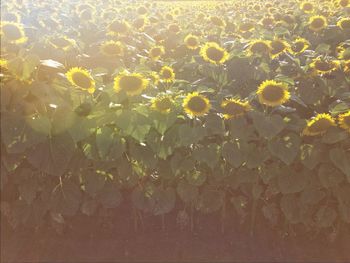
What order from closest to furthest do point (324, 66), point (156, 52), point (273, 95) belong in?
point (273, 95) < point (324, 66) < point (156, 52)

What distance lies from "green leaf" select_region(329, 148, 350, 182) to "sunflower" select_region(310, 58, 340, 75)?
96 cm

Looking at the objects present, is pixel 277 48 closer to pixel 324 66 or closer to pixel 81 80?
pixel 324 66

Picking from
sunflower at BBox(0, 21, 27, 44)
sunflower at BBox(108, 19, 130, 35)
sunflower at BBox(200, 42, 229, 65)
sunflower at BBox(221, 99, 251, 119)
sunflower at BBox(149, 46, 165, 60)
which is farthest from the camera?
sunflower at BBox(108, 19, 130, 35)

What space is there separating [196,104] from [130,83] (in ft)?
1.58

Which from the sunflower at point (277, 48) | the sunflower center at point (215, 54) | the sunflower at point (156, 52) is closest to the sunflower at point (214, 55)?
the sunflower center at point (215, 54)

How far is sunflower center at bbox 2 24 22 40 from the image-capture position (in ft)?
12.9

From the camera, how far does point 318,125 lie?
11.5 ft

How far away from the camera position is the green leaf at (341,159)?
136 inches

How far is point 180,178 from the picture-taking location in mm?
3805

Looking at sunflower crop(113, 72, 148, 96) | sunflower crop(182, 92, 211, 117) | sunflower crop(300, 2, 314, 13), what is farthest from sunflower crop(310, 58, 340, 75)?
sunflower crop(300, 2, 314, 13)

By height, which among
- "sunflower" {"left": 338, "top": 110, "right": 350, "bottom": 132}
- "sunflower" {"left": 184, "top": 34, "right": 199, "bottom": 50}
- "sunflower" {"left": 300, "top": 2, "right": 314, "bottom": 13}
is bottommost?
"sunflower" {"left": 300, "top": 2, "right": 314, "bottom": 13}

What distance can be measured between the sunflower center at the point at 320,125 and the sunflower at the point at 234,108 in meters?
0.46

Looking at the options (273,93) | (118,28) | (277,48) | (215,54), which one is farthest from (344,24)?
→ (273,93)

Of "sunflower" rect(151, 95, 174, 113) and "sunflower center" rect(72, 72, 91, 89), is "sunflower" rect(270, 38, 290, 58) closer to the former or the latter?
"sunflower" rect(151, 95, 174, 113)
